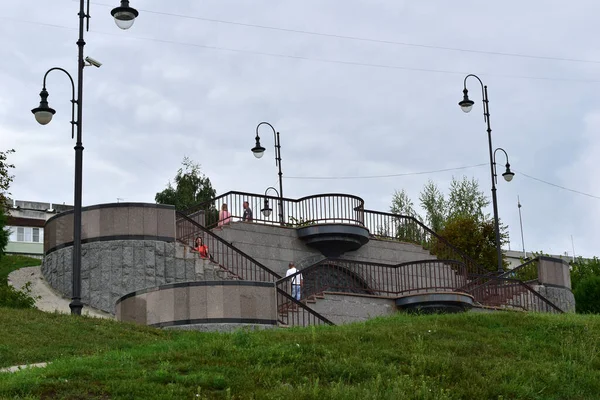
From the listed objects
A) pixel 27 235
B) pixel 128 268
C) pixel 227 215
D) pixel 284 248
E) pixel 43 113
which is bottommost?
pixel 128 268

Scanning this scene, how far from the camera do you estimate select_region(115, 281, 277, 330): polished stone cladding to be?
81.5ft

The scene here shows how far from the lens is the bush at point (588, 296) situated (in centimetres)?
4044

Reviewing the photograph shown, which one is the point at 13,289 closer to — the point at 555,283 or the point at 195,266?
the point at 195,266

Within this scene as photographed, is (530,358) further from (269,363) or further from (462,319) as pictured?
(269,363)

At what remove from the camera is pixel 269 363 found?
16.3 metres

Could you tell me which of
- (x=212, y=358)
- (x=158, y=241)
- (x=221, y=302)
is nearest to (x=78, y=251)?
(x=221, y=302)

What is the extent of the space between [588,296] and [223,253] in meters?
15.8

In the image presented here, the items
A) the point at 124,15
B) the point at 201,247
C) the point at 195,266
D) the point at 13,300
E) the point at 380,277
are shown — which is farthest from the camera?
the point at 380,277

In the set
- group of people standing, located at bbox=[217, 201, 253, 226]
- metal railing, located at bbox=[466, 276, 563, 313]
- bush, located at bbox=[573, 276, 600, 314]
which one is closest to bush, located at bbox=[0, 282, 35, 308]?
group of people standing, located at bbox=[217, 201, 253, 226]

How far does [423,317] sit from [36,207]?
65.5m

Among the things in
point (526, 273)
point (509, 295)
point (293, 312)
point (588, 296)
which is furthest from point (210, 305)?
point (588, 296)

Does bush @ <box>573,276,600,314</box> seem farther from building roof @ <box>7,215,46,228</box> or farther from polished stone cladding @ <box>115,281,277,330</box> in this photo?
building roof @ <box>7,215,46,228</box>

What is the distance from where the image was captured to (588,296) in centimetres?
4094

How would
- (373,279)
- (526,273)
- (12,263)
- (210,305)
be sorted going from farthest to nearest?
(526,273) → (12,263) → (373,279) → (210,305)
